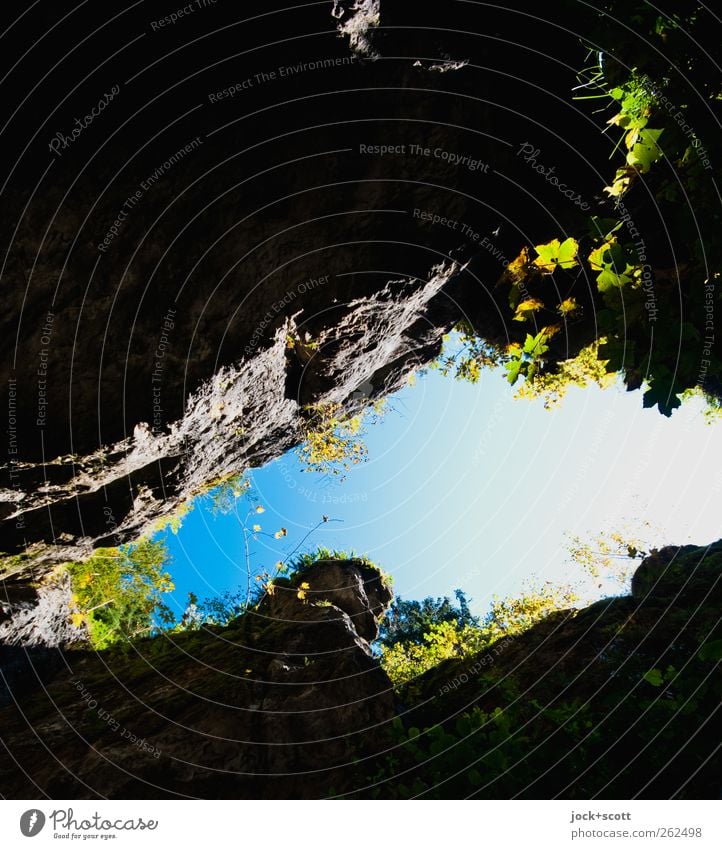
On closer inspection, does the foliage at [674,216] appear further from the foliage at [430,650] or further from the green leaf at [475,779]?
the foliage at [430,650]

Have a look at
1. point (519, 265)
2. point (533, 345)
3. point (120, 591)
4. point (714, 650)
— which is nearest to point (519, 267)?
point (519, 265)

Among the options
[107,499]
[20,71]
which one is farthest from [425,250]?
[107,499]

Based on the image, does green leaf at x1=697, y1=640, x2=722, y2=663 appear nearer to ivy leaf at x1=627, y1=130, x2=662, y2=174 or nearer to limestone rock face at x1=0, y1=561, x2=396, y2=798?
ivy leaf at x1=627, y1=130, x2=662, y2=174

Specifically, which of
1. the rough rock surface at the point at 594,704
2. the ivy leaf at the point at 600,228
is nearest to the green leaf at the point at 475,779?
the rough rock surface at the point at 594,704

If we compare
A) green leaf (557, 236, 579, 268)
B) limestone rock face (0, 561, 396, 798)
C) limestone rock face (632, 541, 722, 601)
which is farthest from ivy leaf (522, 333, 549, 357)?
limestone rock face (0, 561, 396, 798)

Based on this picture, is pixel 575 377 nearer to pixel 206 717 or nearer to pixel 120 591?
pixel 206 717

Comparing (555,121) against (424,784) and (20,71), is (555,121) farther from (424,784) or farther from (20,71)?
(424,784)
